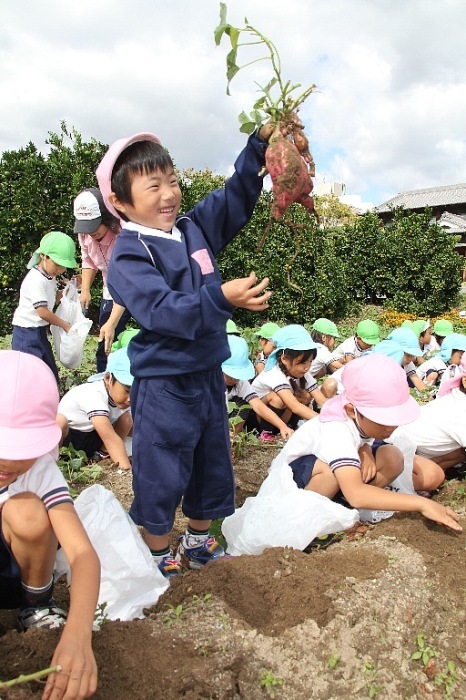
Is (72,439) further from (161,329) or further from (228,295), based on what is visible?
(228,295)

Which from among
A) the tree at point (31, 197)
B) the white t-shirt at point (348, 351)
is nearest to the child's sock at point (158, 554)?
the white t-shirt at point (348, 351)

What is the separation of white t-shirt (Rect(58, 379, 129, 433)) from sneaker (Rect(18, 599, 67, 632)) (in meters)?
1.67

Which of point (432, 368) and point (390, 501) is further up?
point (390, 501)

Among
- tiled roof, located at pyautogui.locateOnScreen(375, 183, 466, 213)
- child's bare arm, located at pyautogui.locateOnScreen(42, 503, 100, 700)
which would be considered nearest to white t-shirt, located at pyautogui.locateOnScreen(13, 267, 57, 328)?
child's bare arm, located at pyautogui.locateOnScreen(42, 503, 100, 700)

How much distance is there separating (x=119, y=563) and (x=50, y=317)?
8.55 feet

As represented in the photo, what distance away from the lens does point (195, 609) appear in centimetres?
183

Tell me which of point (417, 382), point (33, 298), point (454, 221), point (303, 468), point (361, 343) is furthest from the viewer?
point (454, 221)

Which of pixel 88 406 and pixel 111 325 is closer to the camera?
pixel 88 406

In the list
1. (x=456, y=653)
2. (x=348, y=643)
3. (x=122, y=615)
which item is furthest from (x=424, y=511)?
(x=122, y=615)

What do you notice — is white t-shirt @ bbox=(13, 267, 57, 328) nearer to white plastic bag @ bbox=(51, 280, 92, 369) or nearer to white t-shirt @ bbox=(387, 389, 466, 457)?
white plastic bag @ bbox=(51, 280, 92, 369)

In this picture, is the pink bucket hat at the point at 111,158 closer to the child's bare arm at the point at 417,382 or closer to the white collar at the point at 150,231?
the white collar at the point at 150,231

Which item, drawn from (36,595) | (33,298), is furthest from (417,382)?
(36,595)

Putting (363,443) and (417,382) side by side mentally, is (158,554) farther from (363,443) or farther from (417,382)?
(417,382)

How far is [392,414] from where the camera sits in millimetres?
2422
